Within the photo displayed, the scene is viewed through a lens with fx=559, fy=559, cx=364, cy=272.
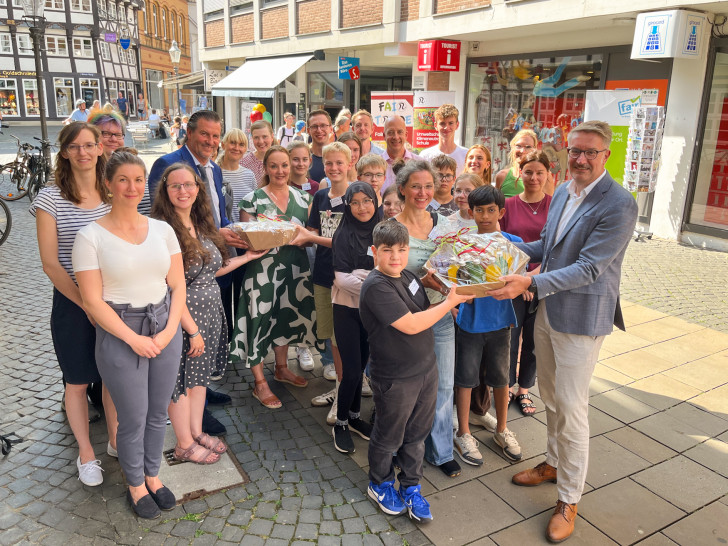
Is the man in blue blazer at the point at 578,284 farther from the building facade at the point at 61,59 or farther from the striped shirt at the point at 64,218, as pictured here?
the building facade at the point at 61,59

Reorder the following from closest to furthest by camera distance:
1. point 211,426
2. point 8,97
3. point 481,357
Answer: point 481,357 < point 211,426 < point 8,97

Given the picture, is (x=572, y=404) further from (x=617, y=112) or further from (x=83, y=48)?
(x=83, y=48)

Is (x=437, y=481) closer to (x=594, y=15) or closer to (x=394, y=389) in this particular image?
(x=394, y=389)

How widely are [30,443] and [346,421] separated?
86.0 inches

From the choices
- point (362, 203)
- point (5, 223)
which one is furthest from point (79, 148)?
point (5, 223)

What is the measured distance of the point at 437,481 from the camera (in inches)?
139

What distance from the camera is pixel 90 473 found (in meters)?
3.39

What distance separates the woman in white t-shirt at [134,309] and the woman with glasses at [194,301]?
293 millimetres

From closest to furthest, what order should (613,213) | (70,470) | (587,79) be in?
1. (613,213)
2. (70,470)
3. (587,79)

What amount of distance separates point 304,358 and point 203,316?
5.82 feet

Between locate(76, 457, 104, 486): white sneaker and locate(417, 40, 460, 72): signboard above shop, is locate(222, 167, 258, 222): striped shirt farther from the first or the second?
locate(417, 40, 460, 72): signboard above shop

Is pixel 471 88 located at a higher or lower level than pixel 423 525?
higher

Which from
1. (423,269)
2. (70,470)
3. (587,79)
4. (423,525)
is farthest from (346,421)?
(587,79)

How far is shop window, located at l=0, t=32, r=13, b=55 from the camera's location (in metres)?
40.3
